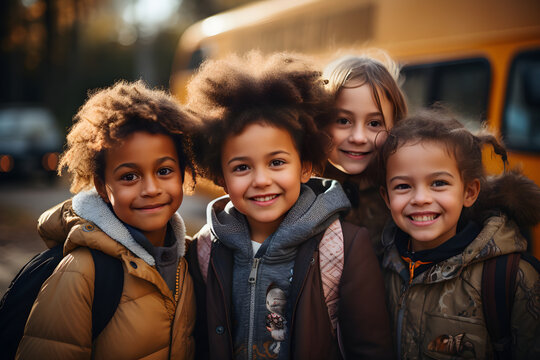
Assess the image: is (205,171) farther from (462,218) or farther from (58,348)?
(462,218)

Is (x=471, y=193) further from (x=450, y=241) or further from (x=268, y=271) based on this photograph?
(x=268, y=271)

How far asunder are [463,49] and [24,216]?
27.7 feet

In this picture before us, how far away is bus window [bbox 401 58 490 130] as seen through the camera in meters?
4.43

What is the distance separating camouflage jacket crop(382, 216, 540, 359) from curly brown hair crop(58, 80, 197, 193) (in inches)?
51.4

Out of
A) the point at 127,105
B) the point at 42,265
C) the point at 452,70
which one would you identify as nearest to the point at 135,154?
the point at 127,105

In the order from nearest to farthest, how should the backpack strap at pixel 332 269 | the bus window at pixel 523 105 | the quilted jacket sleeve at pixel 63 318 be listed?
the quilted jacket sleeve at pixel 63 318
the backpack strap at pixel 332 269
the bus window at pixel 523 105

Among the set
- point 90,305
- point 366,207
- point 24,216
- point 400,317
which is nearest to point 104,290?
point 90,305

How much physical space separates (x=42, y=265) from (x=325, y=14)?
539 cm

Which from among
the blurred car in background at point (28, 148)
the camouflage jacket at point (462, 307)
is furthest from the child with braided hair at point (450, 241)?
the blurred car in background at point (28, 148)

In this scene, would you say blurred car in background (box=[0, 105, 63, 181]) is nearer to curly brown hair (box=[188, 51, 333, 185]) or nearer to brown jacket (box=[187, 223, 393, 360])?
curly brown hair (box=[188, 51, 333, 185])

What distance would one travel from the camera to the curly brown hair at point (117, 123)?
6.48ft

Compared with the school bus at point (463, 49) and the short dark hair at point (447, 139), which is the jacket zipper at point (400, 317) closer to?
the short dark hair at point (447, 139)

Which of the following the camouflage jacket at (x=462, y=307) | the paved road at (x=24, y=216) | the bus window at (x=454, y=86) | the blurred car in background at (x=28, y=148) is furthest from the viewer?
the blurred car in background at (x=28, y=148)

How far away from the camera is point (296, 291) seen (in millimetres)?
1903
